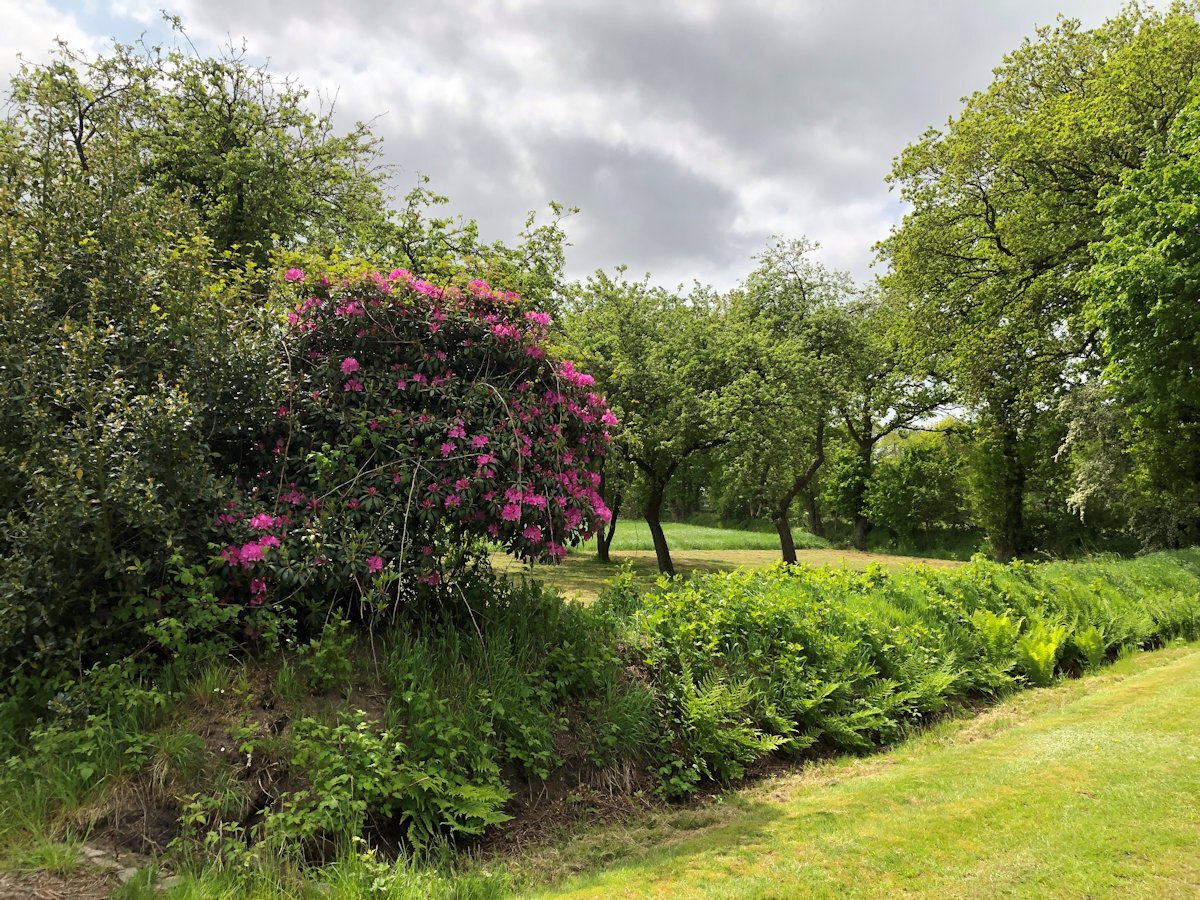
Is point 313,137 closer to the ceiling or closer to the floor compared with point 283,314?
closer to the ceiling

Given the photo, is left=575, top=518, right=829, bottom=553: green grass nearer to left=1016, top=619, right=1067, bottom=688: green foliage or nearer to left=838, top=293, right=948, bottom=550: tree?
left=838, top=293, right=948, bottom=550: tree

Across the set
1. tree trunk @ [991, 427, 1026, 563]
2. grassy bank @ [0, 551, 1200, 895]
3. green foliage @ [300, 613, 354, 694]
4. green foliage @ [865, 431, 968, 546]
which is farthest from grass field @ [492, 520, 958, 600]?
green foliage @ [300, 613, 354, 694]

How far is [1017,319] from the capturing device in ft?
62.2

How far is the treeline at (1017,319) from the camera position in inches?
588

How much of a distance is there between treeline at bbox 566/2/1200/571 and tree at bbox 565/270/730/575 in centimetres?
7

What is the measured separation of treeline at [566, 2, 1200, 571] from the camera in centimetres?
1494

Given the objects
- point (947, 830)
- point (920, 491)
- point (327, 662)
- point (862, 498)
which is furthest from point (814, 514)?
point (327, 662)

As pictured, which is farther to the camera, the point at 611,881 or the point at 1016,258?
the point at 1016,258

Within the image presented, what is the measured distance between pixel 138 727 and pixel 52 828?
578 millimetres

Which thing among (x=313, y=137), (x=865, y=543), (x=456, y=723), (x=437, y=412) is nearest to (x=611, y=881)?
(x=456, y=723)

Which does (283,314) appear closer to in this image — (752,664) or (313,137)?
(752,664)

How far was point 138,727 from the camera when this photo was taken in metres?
3.66

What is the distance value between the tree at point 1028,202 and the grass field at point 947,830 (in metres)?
16.4

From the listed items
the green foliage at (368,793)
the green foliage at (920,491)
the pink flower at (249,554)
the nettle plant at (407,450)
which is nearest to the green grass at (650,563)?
the green foliage at (920,491)
